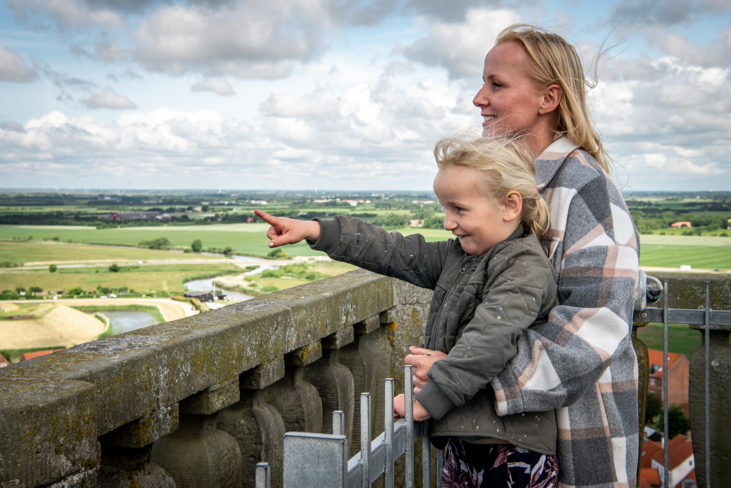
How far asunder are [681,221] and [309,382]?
3504 mm

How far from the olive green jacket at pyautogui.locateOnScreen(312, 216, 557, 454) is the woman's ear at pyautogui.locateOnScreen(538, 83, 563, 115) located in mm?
442

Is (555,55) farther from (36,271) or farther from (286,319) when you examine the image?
(36,271)

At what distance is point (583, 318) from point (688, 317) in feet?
5.73

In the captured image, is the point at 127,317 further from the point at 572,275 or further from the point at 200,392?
the point at 572,275

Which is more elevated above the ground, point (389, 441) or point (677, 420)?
point (389, 441)

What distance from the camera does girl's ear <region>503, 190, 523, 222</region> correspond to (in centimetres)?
180

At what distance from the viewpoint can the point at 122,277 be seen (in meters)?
6.20

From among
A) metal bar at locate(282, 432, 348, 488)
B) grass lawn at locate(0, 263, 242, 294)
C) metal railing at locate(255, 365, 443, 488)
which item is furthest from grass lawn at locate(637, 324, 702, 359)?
grass lawn at locate(0, 263, 242, 294)

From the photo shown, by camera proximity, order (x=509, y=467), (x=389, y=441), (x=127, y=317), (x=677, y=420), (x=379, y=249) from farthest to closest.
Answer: (x=677, y=420), (x=127, y=317), (x=379, y=249), (x=509, y=467), (x=389, y=441)

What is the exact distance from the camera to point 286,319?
2.62 meters

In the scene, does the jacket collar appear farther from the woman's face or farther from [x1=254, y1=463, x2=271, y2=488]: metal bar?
[x1=254, y1=463, x2=271, y2=488]: metal bar

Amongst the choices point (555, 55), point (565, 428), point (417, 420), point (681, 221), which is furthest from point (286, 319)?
point (681, 221)

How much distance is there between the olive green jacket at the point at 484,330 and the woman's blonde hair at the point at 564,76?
0.41m

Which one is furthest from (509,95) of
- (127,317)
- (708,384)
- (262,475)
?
(127,317)
